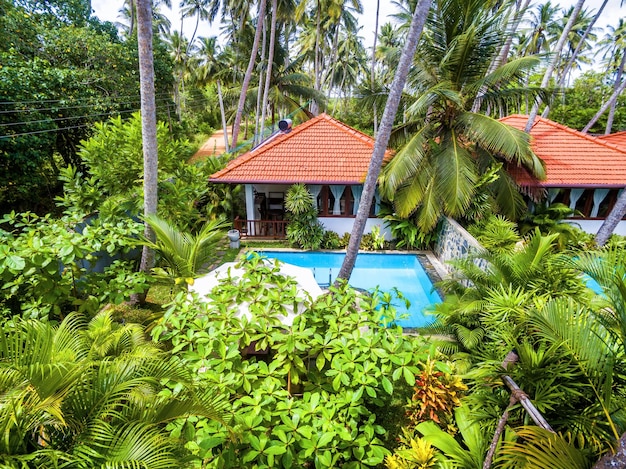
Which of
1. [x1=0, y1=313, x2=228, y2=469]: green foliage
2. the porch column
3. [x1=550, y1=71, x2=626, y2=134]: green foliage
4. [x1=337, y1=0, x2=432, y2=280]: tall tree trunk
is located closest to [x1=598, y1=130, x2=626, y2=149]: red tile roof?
[x1=550, y1=71, x2=626, y2=134]: green foliage

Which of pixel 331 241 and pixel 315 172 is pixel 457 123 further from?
pixel 331 241

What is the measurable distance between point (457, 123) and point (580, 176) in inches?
213

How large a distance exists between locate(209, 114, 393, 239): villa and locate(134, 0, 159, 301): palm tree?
466 cm

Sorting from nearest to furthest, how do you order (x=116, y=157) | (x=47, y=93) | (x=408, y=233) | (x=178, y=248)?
(x=178, y=248), (x=116, y=157), (x=47, y=93), (x=408, y=233)

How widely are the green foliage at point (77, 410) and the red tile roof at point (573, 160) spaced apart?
12.2 metres

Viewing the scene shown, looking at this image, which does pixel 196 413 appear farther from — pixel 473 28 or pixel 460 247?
pixel 473 28

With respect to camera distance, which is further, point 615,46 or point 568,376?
point 615,46

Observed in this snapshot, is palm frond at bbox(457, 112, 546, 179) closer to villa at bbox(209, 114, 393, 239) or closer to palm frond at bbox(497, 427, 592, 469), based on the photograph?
villa at bbox(209, 114, 393, 239)

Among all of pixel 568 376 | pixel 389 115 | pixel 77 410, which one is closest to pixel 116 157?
pixel 389 115

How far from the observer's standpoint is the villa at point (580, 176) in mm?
10844

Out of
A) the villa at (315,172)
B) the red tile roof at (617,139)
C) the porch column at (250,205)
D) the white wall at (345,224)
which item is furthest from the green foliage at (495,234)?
the red tile roof at (617,139)

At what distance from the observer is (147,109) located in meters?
5.68

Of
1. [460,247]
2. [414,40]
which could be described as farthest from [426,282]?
[414,40]

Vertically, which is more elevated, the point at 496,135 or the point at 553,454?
the point at 496,135
